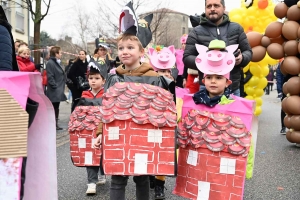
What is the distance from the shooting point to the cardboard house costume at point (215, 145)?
276cm

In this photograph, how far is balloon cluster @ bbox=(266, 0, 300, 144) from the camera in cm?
589

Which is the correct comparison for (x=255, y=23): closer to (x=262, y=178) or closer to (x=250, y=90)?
(x=250, y=90)

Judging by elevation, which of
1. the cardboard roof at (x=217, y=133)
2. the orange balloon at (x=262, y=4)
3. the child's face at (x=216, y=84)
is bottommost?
the cardboard roof at (x=217, y=133)

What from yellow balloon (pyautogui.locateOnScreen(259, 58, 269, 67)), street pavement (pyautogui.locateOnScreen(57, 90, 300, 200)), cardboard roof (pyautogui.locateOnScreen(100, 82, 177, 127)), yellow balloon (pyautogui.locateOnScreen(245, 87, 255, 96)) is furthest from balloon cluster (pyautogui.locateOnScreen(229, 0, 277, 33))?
cardboard roof (pyautogui.locateOnScreen(100, 82, 177, 127))

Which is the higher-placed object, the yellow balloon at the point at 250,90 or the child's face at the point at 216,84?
the child's face at the point at 216,84

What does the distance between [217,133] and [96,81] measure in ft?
6.16

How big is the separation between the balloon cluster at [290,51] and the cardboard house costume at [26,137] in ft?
14.9

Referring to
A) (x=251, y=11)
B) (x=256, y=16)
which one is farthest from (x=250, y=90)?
(x=251, y=11)

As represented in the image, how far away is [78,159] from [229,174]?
188 centimetres

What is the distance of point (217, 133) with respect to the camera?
2.80 meters

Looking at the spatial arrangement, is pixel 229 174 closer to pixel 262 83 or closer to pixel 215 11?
pixel 215 11

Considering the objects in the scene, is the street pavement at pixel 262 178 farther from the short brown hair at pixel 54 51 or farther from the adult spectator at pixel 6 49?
the short brown hair at pixel 54 51

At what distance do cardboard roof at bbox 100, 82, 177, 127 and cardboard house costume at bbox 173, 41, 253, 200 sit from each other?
0.93 ft

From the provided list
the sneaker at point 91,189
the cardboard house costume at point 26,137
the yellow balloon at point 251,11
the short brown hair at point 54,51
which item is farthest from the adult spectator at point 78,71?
the cardboard house costume at point 26,137
